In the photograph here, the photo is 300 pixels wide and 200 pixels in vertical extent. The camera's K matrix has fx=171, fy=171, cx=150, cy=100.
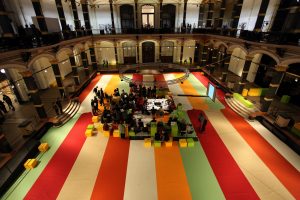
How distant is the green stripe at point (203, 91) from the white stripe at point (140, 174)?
7985mm

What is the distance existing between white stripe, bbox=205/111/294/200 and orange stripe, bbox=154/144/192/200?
3.32 metres

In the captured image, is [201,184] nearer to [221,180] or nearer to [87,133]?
[221,180]

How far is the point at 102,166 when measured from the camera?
954cm

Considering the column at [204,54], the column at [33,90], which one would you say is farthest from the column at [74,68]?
the column at [204,54]

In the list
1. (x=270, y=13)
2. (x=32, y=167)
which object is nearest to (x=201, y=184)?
(x=32, y=167)

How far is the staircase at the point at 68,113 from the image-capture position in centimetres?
1287

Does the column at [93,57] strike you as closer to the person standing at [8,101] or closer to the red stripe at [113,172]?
the person standing at [8,101]

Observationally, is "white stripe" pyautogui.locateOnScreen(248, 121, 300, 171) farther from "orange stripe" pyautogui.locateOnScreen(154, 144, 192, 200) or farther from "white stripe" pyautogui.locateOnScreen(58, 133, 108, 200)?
"white stripe" pyautogui.locateOnScreen(58, 133, 108, 200)

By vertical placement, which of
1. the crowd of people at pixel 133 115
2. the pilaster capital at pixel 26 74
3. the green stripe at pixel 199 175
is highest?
the pilaster capital at pixel 26 74

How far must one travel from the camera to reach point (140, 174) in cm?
902

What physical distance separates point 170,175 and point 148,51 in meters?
21.6

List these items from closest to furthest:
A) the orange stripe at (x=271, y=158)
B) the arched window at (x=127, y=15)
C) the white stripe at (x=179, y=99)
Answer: the orange stripe at (x=271, y=158) < the white stripe at (x=179, y=99) < the arched window at (x=127, y=15)

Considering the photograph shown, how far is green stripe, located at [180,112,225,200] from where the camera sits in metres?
7.97

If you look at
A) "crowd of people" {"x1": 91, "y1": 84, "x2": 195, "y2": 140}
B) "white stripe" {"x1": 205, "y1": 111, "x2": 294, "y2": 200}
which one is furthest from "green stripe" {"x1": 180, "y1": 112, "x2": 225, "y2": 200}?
"white stripe" {"x1": 205, "y1": 111, "x2": 294, "y2": 200}
